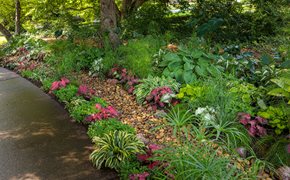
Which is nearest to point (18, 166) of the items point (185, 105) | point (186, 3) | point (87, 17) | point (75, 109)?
point (75, 109)

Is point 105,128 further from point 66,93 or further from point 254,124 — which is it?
point 254,124

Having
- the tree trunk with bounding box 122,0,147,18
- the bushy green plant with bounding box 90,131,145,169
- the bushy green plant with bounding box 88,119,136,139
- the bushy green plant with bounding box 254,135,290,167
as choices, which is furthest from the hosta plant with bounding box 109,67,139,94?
the tree trunk with bounding box 122,0,147,18

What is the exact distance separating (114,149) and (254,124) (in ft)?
5.64

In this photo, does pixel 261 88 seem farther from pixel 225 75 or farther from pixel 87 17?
pixel 87 17

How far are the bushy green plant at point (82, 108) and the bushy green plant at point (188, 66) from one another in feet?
4.33

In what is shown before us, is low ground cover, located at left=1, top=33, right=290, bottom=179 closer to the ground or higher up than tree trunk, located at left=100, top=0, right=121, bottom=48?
closer to the ground

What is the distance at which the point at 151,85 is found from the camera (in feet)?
15.4

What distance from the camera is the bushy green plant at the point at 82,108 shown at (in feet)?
13.7

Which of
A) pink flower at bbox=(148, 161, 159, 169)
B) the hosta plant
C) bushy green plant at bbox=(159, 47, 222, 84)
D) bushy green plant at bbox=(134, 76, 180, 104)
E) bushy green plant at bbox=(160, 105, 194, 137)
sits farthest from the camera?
the hosta plant

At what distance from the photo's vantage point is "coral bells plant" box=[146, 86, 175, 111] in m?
4.37

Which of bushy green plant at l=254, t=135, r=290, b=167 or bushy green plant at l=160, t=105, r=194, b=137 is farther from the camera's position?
bushy green plant at l=254, t=135, r=290, b=167

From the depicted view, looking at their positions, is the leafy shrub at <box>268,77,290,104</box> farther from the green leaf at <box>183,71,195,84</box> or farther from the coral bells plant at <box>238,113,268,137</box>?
the green leaf at <box>183,71,195,84</box>

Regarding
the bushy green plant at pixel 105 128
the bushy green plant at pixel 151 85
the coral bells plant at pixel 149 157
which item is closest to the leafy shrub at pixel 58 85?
the bushy green plant at pixel 151 85

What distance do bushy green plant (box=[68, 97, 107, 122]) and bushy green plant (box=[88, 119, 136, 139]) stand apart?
1.14 ft
